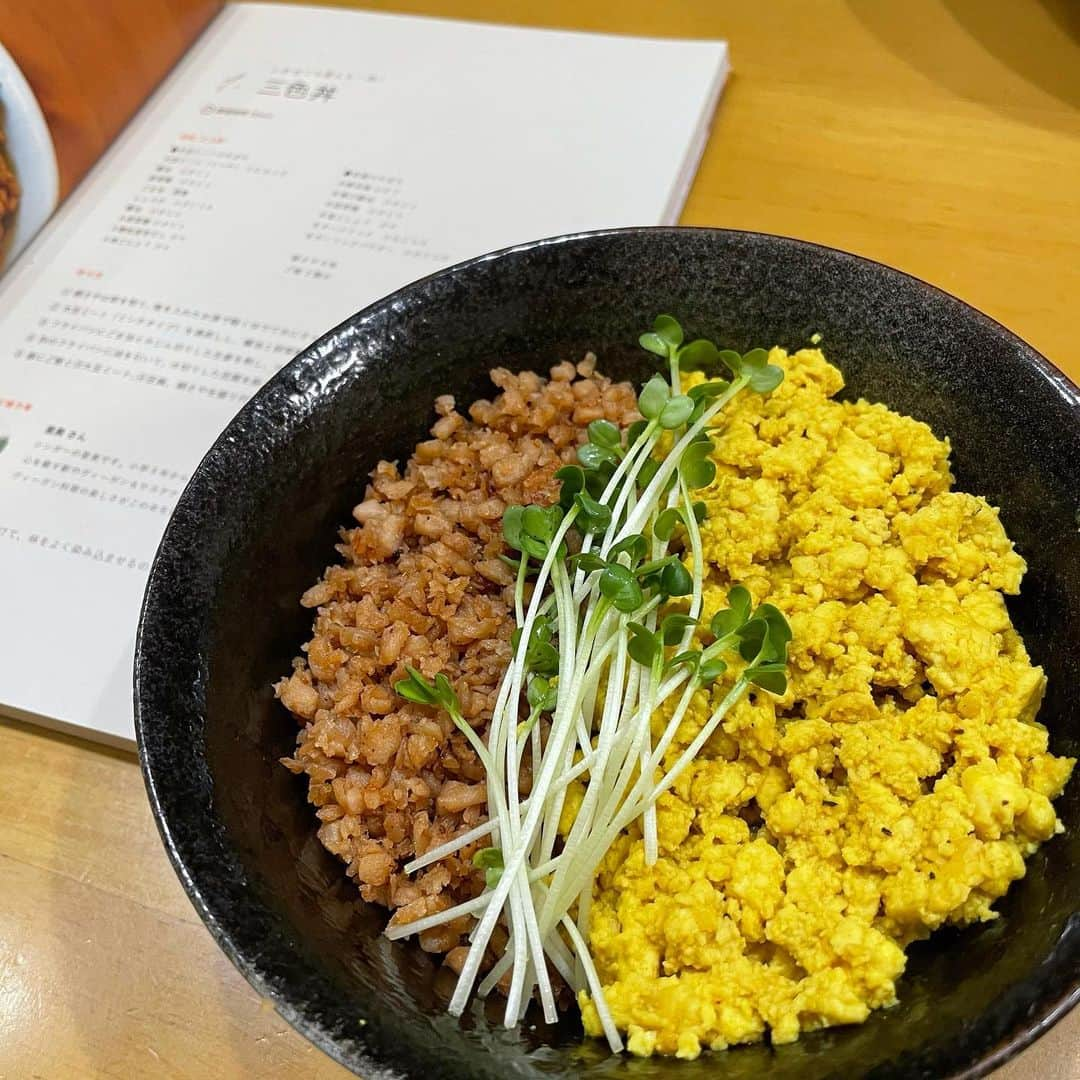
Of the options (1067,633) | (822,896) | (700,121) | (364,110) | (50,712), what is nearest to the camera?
(822,896)

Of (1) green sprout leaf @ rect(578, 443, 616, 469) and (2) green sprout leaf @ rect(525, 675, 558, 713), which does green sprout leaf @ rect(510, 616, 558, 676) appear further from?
(1) green sprout leaf @ rect(578, 443, 616, 469)

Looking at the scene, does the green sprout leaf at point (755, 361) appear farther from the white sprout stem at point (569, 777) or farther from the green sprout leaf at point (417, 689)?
the green sprout leaf at point (417, 689)

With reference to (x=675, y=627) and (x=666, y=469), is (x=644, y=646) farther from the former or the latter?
(x=666, y=469)

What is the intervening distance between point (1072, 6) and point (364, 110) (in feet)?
4.32

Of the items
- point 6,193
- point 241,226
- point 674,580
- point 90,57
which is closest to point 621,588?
point 674,580

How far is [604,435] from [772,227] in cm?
74

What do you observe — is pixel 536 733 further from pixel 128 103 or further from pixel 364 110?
pixel 128 103

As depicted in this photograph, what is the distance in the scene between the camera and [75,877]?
3.89 feet

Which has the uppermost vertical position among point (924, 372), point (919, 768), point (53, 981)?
point (924, 372)

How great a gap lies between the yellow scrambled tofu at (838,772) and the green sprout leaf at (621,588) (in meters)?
0.09

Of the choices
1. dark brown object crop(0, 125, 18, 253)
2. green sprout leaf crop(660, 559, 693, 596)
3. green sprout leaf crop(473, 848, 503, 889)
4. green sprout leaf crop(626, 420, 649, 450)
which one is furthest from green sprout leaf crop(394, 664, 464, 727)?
dark brown object crop(0, 125, 18, 253)

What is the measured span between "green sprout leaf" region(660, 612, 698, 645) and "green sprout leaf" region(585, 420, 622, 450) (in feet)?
0.81

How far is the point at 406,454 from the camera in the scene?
122 centimetres

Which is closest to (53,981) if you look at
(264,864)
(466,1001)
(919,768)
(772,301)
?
(264,864)
